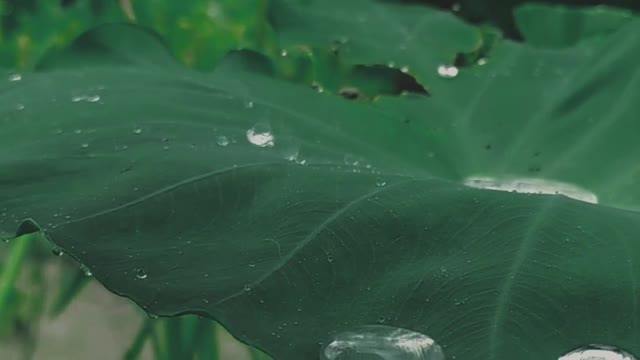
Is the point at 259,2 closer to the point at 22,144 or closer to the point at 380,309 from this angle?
the point at 22,144

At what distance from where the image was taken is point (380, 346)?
0.78m

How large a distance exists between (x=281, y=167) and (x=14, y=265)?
0.61m

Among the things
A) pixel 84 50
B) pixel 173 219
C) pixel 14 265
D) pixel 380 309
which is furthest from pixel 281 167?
pixel 14 265

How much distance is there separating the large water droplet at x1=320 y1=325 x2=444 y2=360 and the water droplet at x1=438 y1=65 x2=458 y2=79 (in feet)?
2.51

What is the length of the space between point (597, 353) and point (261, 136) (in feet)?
1.57

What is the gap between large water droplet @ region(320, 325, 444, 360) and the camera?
0.77m

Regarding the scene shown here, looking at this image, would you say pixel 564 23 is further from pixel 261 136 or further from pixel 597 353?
pixel 597 353

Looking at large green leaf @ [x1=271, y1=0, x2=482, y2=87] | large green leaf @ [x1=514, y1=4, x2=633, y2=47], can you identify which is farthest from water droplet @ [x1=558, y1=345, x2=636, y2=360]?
large green leaf @ [x1=514, y1=4, x2=633, y2=47]

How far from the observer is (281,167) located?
1003 mm

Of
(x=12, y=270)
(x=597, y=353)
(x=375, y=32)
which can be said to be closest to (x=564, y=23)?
(x=375, y=32)

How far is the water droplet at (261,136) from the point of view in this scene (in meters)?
1.11

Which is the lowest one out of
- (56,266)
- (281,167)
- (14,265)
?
(56,266)

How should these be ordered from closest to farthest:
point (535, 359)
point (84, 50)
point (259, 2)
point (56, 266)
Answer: point (535, 359) → point (84, 50) → point (56, 266) → point (259, 2)

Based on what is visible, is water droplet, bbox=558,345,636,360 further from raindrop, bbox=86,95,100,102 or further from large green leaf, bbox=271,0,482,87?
large green leaf, bbox=271,0,482,87
